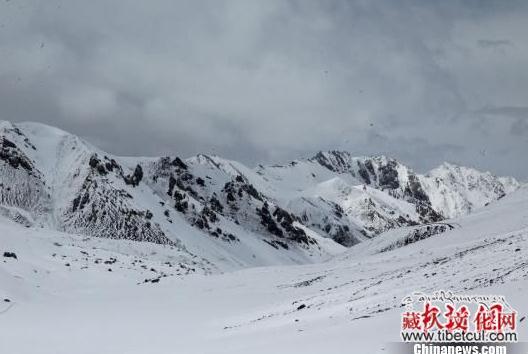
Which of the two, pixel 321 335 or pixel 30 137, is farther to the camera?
pixel 30 137

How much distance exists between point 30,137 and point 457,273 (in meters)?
164

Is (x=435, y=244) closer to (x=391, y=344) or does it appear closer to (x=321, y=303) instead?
(x=321, y=303)

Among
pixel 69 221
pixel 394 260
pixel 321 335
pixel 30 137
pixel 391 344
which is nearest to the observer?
pixel 391 344

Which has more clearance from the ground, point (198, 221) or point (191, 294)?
point (198, 221)

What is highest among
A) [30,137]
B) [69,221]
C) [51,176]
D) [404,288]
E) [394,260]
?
[30,137]

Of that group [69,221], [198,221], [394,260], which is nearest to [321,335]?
[394,260]

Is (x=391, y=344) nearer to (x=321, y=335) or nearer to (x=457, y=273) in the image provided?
(x=321, y=335)

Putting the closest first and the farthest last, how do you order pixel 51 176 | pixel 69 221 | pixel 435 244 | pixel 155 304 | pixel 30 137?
pixel 155 304
pixel 435 244
pixel 69 221
pixel 51 176
pixel 30 137

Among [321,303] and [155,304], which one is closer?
[321,303]

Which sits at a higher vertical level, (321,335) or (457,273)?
(457,273)

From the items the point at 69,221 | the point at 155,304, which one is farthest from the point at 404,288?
the point at 69,221

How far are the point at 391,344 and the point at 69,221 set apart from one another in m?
143

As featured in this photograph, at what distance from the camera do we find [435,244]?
63156 mm

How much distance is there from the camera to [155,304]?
113 ft
